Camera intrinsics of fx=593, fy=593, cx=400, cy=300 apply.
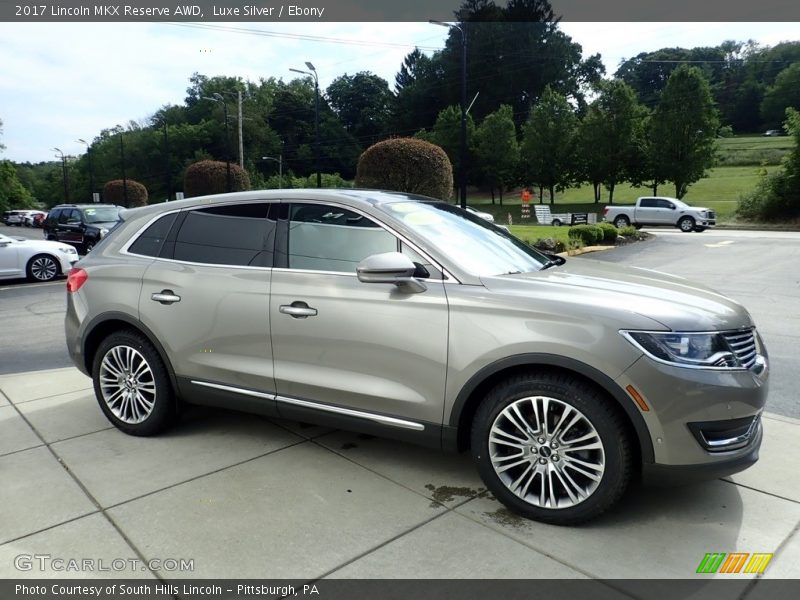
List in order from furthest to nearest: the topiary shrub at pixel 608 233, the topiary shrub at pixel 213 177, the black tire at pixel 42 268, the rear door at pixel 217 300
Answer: the topiary shrub at pixel 213 177
the topiary shrub at pixel 608 233
the black tire at pixel 42 268
the rear door at pixel 217 300

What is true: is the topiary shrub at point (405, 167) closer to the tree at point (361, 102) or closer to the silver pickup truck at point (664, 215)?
the silver pickup truck at point (664, 215)

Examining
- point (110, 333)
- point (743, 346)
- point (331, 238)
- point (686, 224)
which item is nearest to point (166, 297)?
point (110, 333)

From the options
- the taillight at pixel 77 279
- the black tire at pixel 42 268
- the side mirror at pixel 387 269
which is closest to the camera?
the side mirror at pixel 387 269

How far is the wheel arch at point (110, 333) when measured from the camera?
4.07 metres

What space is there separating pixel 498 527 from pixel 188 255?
2657 millimetres

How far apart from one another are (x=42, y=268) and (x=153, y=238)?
11.3 metres

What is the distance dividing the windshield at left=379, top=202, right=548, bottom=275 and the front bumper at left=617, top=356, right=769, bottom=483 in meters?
1.03

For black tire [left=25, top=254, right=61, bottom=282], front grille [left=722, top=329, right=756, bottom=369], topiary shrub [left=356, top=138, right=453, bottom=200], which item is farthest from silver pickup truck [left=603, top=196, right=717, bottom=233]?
front grille [left=722, top=329, right=756, bottom=369]

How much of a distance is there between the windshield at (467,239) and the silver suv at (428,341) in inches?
0.7

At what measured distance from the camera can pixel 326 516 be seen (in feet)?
10.2

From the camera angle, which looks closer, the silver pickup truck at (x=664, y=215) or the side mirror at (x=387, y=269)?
the side mirror at (x=387, y=269)

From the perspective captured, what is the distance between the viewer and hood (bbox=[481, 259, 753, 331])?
2.82 m

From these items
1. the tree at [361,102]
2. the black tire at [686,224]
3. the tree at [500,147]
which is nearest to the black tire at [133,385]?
the black tire at [686,224]

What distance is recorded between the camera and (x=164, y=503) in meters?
3.27
